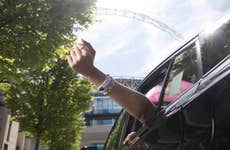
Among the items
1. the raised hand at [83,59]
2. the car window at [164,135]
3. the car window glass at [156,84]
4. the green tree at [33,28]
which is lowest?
the car window at [164,135]

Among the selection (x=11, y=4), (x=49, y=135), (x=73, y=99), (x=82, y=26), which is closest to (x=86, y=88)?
(x=73, y=99)

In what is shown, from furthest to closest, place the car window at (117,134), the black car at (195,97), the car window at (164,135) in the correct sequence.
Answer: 1. the car window at (117,134)
2. the car window at (164,135)
3. the black car at (195,97)

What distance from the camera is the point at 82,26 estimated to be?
10516 mm

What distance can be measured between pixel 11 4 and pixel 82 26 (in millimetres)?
2332

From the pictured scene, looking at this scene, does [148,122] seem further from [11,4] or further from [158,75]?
[11,4]

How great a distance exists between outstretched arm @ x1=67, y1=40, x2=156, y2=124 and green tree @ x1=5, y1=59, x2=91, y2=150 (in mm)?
16634

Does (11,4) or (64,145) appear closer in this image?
(11,4)

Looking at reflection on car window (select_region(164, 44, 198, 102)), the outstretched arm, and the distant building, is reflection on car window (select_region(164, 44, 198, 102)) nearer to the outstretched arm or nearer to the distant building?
the outstretched arm

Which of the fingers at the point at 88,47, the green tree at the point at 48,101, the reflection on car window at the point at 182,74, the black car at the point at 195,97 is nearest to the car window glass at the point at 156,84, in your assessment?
the black car at the point at 195,97

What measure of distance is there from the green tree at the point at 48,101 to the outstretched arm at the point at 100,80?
16634mm

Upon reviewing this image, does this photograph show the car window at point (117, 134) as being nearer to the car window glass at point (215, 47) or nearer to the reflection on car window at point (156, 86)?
the reflection on car window at point (156, 86)

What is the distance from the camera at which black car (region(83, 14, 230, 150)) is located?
150 centimetres

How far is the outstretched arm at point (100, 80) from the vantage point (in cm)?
201

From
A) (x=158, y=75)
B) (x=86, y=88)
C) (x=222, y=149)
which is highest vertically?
(x=86, y=88)
